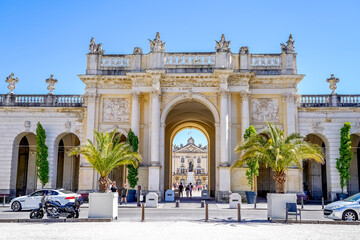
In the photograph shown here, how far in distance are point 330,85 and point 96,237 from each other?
26.5 meters

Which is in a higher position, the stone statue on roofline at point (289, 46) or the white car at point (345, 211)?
the stone statue on roofline at point (289, 46)

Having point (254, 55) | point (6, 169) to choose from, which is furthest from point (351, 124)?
point (6, 169)

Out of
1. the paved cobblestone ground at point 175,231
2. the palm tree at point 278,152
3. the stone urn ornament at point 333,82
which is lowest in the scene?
the paved cobblestone ground at point 175,231

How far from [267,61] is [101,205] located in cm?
2019

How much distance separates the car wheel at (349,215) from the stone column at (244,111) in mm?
14061

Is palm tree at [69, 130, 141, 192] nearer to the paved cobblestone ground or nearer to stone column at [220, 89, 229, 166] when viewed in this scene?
the paved cobblestone ground

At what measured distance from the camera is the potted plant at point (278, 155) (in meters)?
17.5

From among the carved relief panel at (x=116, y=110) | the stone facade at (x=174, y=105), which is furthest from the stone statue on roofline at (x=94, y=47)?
the carved relief panel at (x=116, y=110)

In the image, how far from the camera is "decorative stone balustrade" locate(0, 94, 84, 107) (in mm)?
33188

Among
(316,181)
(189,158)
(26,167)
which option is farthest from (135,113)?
(189,158)

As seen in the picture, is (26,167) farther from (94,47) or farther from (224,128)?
(224,128)

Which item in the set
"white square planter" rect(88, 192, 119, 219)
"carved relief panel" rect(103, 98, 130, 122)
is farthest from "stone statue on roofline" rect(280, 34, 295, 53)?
"white square planter" rect(88, 192, 119, 219)

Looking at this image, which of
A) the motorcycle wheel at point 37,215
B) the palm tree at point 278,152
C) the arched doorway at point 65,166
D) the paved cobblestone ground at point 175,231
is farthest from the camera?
the arched doorway at point 65,166

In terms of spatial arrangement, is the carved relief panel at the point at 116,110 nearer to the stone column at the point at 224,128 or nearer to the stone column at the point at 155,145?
the stone column at the point at 155,145
